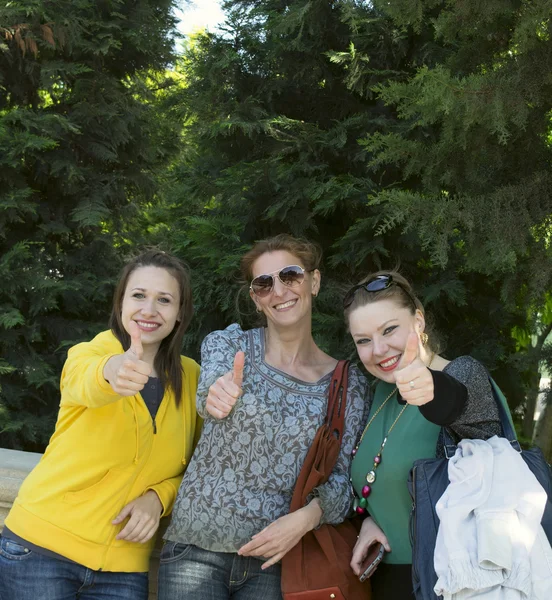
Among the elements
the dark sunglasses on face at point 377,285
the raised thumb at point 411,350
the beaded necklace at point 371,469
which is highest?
the dark sunglasses on face at point 377,285

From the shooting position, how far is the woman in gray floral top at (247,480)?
236 cm

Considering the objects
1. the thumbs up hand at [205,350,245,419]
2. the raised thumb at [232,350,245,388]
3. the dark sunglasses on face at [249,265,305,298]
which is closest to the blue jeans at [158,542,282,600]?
the thumbs up hand at [205,350,245,419]

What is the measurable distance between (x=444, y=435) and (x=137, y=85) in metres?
4.33

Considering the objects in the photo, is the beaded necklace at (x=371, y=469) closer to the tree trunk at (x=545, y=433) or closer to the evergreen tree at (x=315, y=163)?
the evergreen tree at (x=315, y=163)

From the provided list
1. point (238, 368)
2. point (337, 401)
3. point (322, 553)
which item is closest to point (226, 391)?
point (238, 368)

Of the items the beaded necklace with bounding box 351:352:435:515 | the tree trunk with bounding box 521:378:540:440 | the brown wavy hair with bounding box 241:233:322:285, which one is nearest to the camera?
the beaded necklace with bounding box 351:352:435:515

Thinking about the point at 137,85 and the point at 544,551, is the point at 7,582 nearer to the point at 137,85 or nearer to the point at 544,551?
the point at 544,551

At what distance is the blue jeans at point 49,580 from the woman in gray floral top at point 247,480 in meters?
0.20

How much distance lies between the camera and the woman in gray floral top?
7.75 feet

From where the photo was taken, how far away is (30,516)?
2441mm

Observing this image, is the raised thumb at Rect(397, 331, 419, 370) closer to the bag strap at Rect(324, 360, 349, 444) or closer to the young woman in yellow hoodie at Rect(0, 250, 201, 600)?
the bag strap at Rect(324, 360, 349, 444)

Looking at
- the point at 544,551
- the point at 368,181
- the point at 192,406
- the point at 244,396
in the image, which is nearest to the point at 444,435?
the point at 544,551

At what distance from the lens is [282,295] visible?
2711 mm

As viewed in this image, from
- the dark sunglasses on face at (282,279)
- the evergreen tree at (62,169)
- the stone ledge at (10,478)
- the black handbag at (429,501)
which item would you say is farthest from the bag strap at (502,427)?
the evergreen tree at (62,169)
